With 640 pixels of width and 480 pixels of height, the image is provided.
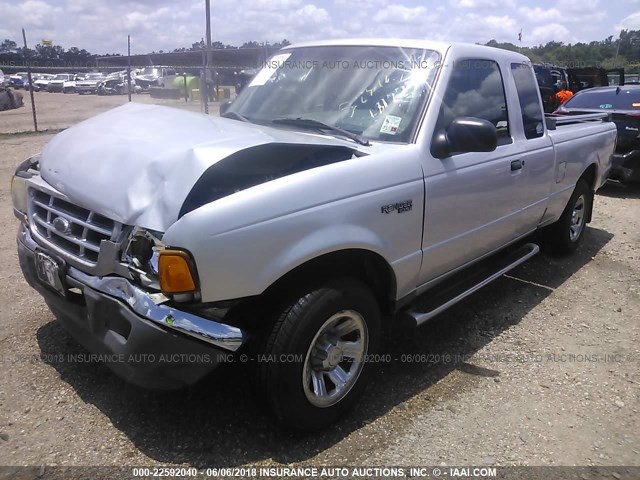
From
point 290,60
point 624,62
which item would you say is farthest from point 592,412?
point 624,62

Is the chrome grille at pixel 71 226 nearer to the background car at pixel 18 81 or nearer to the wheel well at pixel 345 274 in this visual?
the wheel well at pixel 345 274

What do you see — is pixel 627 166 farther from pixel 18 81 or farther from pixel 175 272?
pixel 18 81

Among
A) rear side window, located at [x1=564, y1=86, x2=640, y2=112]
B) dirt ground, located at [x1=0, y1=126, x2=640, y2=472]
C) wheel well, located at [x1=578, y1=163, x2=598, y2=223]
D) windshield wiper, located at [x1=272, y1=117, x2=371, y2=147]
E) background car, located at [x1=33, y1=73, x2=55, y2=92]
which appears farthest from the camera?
background car, located at [x1=33, y1=73, x2=55, y2=92]

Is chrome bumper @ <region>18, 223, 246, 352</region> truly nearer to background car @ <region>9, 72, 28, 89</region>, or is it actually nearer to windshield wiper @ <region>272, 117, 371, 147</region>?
windshield wiper @ <region>272, 117, 371, 147</region>

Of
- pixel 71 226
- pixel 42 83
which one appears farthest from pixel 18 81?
pixel 71 226

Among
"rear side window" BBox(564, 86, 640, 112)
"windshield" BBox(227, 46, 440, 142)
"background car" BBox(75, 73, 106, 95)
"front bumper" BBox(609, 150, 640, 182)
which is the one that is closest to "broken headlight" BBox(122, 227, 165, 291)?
"windshield" BBox(227, 46, 440, 142)

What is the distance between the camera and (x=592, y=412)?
10.1 ft

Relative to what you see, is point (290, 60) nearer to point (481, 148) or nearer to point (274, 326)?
point (481, 148)

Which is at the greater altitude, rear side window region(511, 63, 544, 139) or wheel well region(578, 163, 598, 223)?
rear side window region(511, 63, 544, 139)

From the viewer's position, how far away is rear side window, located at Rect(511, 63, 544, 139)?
4.18 metres

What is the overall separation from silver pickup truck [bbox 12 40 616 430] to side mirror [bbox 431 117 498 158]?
0.01 metres

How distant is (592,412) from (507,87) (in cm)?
235

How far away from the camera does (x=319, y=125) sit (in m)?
3.38

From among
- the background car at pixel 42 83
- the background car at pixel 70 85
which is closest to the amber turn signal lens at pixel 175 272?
the background car at pixel 70 85
